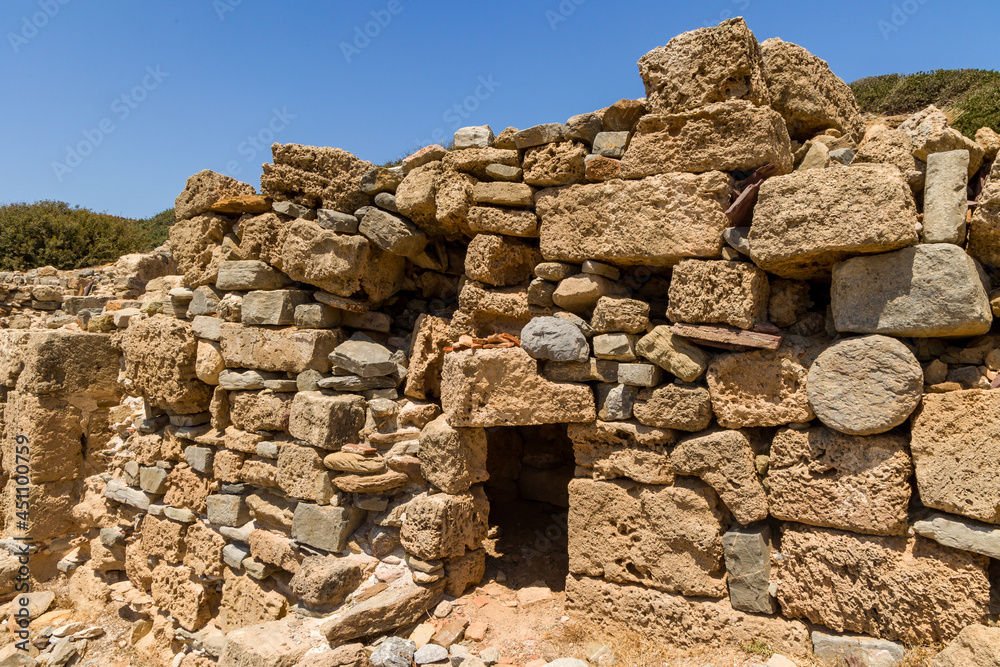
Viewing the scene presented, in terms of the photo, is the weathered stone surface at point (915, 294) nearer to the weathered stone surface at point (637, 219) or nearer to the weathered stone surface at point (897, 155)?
the weathered stone surface at point (897, 155)

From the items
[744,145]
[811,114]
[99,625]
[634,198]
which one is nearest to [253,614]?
[99,625]

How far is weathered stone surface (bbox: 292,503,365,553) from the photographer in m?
4.00

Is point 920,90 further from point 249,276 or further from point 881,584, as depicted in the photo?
point 249,276

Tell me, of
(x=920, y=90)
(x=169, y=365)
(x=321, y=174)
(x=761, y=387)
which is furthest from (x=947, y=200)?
(x=920, y=90)

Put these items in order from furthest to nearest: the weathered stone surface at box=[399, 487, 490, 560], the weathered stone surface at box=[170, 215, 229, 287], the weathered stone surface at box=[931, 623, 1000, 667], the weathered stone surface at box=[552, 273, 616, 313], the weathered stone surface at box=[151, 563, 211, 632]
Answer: the weathered stone surface at box=[170, 215, 229, 287] < the weathered stone surface at box=[151, 563, 211, 632] < the weathered stone surface at box=[399, 487, 490, 560] < the weathered stone surface at box=[552, 273, 616, 313] < the weathered stone surface at box=[931, 623, 1000, 667]

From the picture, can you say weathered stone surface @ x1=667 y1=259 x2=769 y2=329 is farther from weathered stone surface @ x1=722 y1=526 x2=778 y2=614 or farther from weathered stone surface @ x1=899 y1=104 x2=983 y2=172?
weathered stone surface @ x1=722 y1=526 x2=778 y2=614

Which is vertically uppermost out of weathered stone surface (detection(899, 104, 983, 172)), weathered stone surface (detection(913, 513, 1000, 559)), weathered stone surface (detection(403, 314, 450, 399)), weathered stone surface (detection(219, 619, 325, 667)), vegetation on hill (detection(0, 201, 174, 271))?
vegetation on hill (detection(0, 201, 174, 271))

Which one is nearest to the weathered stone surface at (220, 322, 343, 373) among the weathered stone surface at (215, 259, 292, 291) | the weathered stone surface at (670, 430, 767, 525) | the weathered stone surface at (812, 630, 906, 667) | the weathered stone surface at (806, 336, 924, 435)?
the weathered stone surface at (215, 259, 292, 291)

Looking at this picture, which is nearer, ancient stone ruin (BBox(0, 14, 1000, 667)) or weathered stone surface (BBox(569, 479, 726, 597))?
ancient stone ruin (BBox(0, 14, 1000, 667))

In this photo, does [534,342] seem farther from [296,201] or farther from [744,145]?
[296,201]

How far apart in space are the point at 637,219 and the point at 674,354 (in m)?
0.79

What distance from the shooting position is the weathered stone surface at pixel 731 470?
10.0 feet

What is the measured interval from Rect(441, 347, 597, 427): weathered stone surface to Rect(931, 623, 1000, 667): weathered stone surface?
1919 millimetres

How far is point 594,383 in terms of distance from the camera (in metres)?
3.71
